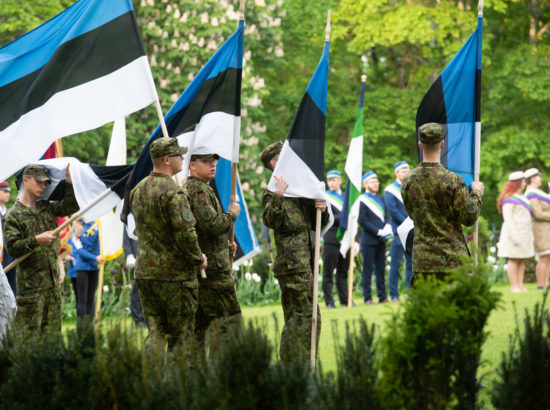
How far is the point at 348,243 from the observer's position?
1411 cm

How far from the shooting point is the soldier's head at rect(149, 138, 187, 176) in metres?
6.61

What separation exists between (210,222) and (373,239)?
26.5 ft

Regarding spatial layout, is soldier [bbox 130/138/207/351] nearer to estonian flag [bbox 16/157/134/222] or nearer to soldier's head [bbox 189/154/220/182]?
soldier's head [bbox 189/154/220/182]

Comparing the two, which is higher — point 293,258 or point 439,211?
point 439,211

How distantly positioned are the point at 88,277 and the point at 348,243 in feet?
14.5

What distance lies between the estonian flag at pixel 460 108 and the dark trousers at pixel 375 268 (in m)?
7.25

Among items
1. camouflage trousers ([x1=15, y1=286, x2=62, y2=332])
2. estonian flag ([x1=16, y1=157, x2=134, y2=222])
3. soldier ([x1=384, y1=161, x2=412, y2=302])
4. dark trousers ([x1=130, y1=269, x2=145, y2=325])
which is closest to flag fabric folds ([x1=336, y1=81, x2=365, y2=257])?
soldier ([x1=384, y1=161, x2=412, y2=302])

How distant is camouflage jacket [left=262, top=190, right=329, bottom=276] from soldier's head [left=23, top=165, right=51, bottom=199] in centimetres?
213

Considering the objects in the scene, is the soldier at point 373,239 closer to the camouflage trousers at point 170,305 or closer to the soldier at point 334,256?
the soldier at point 334,256

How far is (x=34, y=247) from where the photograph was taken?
25.2ft

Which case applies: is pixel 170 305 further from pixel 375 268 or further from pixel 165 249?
pixel 375 268

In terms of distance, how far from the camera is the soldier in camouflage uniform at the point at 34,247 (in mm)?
7719

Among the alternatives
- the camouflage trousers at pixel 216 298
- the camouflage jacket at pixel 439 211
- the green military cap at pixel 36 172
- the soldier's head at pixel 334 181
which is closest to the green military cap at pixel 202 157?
the camouflage trousers at pixel 216 298

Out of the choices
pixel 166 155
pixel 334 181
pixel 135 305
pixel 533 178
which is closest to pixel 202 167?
pixel 166 155
